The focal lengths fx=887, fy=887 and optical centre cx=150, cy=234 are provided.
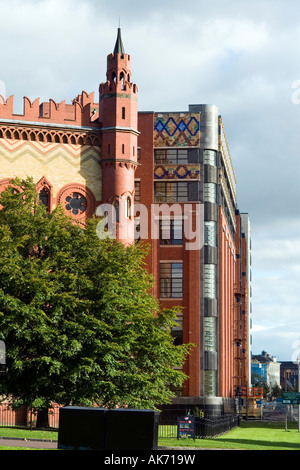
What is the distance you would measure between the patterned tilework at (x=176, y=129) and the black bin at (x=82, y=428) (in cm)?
4828

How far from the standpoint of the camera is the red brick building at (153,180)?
64.9 metres

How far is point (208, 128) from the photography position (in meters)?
73.6

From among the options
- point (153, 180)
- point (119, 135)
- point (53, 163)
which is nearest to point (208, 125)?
point (153, 180)

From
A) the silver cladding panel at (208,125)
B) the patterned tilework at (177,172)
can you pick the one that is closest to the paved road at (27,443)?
the patterned tilework at (177,172)

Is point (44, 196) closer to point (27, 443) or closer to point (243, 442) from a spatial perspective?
point (243, 442)

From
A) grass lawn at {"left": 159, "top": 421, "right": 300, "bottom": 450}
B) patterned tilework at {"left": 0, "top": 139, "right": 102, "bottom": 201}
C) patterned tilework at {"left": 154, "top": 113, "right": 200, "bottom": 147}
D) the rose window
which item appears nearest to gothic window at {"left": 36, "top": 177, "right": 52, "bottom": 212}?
patterned tilework at {"left": 0, "top": 139, "right": 102, "bottom": 201}

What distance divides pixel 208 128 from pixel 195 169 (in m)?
3.62

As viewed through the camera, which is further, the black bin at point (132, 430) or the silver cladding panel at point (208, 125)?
the silver cladding panel at point (208, 125)

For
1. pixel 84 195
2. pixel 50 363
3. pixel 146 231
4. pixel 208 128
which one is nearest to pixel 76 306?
pixel 50 363

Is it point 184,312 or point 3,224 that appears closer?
point 3,224

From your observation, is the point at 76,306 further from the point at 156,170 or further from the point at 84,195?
the point at 156,170

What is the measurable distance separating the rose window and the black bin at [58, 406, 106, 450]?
3933cm

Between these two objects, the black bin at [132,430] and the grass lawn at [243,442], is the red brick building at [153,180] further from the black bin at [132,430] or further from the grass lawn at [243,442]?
the black bin at [132,430]
